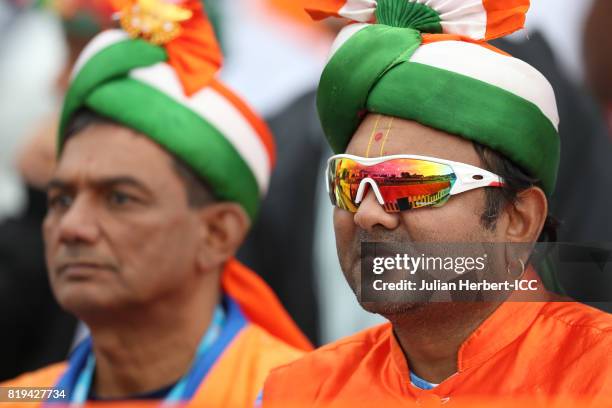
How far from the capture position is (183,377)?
4812mm

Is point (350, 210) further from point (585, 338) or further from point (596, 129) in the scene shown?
point (596, 129)

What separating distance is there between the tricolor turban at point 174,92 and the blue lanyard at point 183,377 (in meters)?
0.45

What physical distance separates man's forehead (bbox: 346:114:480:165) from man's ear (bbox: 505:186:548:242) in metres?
0.18

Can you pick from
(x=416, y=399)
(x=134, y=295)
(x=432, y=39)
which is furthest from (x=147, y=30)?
(x=416, y=399)

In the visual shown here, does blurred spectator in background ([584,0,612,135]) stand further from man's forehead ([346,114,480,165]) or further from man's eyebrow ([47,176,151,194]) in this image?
man's forehead ([346,114,480,165])

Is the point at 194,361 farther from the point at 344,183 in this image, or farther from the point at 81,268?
the point at 344,183

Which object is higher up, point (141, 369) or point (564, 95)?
point (564, 95)

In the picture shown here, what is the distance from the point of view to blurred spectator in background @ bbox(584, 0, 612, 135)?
5941 millimetres

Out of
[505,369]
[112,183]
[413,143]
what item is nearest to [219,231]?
[112,183]

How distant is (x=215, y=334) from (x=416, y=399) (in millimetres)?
1584

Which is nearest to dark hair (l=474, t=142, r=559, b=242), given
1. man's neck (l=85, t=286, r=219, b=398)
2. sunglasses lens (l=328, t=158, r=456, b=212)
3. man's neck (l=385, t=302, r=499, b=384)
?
sunglasses lens (l=328, t=158, r=456, b=212)

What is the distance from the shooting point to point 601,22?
5957mm

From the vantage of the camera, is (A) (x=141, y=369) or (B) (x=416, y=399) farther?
(A) (x=141, y=369)

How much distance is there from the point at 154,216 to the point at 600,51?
2374 millimetres
